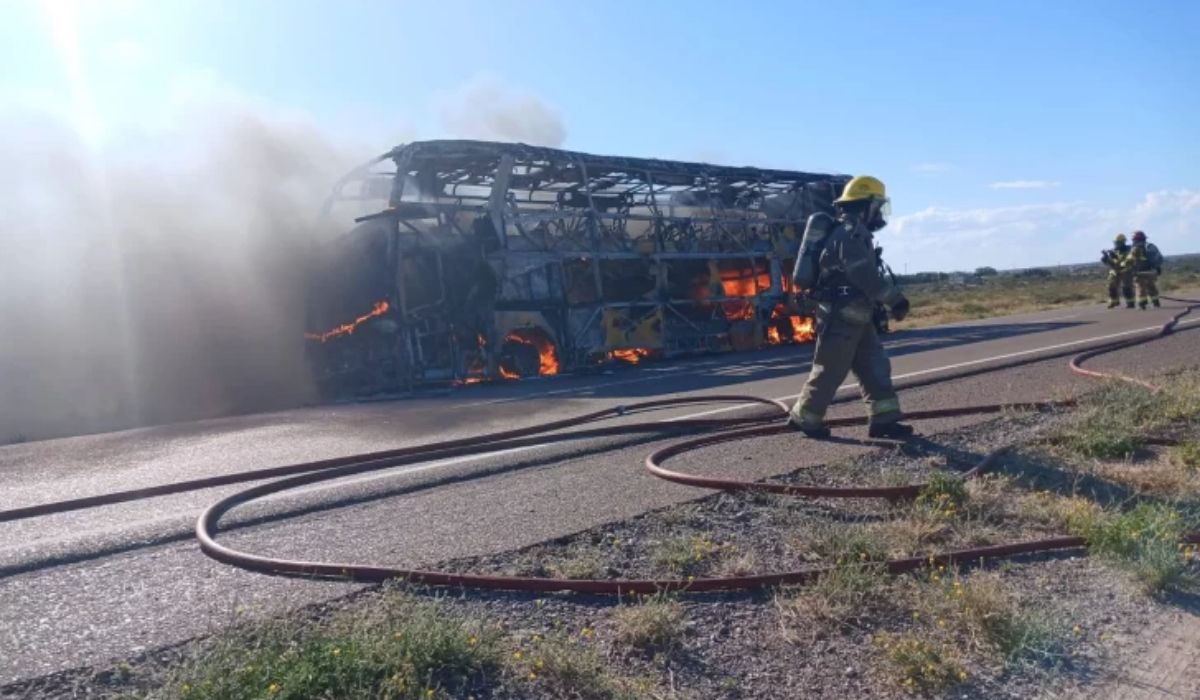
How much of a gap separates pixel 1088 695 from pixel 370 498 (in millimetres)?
3798

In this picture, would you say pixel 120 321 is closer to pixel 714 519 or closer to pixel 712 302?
pixel 712 302

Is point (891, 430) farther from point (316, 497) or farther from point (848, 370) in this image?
point (316, 497)

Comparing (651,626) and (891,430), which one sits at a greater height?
(891,430)

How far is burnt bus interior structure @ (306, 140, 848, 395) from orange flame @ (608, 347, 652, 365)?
3cm

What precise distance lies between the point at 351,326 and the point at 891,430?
9353 millimetres

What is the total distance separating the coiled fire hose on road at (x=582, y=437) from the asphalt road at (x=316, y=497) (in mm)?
94

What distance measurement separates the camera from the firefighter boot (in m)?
6.95

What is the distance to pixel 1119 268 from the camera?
22.9 meters

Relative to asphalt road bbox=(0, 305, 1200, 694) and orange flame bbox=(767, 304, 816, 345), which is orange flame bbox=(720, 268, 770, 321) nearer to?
orange flame bbox=(767, 304, 816, 345)

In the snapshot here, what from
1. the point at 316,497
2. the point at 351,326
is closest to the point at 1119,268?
the point at 351,326

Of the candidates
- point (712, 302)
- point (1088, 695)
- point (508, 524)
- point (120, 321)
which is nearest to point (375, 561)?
point (508, 524)

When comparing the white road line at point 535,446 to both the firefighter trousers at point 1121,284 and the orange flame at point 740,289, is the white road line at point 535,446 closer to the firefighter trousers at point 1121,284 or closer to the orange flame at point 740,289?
the orange flame at point 740,289

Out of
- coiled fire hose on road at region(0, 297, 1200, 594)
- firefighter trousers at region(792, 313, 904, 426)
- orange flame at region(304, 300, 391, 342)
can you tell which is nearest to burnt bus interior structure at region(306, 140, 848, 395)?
orange flame at region(304, 300, 391, 342)

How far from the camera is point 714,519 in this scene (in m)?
5.03
